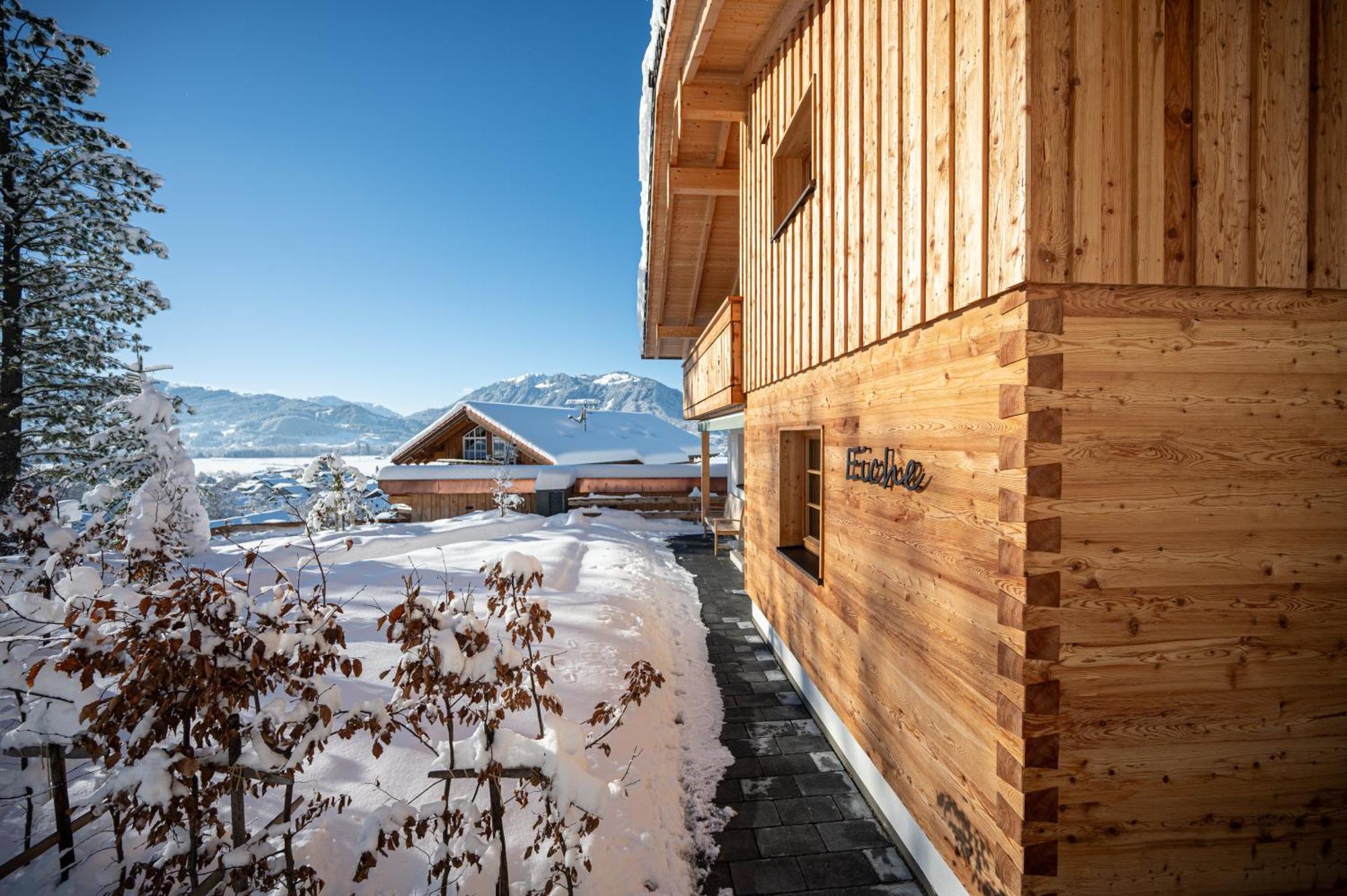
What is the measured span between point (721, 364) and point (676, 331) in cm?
533

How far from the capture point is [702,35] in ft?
19.0

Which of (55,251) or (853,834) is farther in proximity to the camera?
(55,251)

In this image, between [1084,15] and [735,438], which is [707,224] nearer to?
[735,438]

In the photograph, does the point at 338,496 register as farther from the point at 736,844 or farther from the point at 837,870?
the point at 837,870

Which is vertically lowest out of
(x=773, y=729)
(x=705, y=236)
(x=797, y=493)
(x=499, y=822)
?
(x=773, y=729)

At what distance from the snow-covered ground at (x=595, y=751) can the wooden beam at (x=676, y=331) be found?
6.38 metres

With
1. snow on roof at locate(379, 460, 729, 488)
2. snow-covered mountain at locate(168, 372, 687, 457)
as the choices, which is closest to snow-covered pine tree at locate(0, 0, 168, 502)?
snow on roof at locate(379, 460, 729, 488)

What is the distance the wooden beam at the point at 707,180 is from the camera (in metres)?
8.50

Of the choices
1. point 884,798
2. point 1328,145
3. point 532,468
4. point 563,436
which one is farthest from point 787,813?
point 563,436

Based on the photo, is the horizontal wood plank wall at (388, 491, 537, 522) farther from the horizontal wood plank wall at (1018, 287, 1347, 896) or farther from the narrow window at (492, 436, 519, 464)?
the horizontal wood plank wall at (1018, 287, 1347, 896)

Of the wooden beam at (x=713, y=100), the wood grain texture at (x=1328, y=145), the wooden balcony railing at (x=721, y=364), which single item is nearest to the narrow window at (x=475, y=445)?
the wooden balcony railing at (x=721, y=364)

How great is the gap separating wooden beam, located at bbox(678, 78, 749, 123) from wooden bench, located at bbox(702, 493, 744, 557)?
670 cm

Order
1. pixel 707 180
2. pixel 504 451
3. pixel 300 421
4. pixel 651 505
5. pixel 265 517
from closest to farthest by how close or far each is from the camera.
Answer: pixel 707 180 → pixel 651 505 → pixel 504 451 → pixel 265 517 → pixel 300 421

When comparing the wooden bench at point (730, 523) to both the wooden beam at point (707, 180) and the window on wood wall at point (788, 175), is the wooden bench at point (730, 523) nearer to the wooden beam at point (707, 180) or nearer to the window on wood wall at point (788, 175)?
the window on wood wall at point (788, 175)
